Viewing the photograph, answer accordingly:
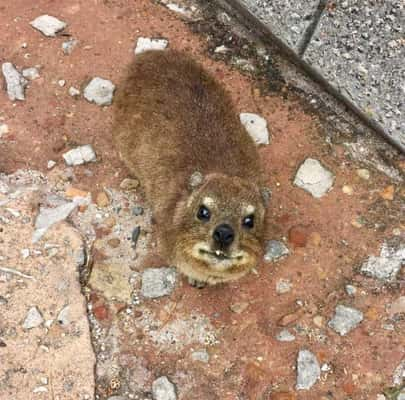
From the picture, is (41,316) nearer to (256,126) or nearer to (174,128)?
(174,128)

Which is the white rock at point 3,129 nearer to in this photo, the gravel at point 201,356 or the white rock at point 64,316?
the white rock at point 64,316

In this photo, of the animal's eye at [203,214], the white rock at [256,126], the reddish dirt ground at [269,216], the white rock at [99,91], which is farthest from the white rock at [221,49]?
the animal's eye at [203,214]

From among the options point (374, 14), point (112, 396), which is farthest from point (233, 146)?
point (112, 396)

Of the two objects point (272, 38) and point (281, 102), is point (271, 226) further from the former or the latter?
point (272, 38)

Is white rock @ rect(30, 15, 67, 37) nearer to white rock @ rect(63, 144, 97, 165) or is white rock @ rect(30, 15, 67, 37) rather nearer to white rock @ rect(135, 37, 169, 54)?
white rock @ rect(135, 37, 169, 54)

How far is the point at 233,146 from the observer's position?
4590mm

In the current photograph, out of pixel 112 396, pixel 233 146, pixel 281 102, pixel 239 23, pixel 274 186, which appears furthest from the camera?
pixel 239 23

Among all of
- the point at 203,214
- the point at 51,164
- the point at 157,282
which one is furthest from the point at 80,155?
the point at 203,214

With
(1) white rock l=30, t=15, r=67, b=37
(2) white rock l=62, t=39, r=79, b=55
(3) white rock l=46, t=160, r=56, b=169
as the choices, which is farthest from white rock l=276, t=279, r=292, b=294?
(1) white rock l=30, t=15, r=67, b=37

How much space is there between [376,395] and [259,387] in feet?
2.41

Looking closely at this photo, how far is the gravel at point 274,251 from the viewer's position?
476cm

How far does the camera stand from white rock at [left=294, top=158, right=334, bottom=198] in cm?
505

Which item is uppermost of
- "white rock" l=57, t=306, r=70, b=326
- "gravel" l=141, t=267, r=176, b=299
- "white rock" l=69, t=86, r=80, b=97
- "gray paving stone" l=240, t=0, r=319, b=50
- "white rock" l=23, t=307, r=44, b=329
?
"gray paving stone" l=240, t=0, r=319, b=50

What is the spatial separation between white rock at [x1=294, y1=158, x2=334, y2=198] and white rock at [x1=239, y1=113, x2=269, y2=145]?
0.36 meters
